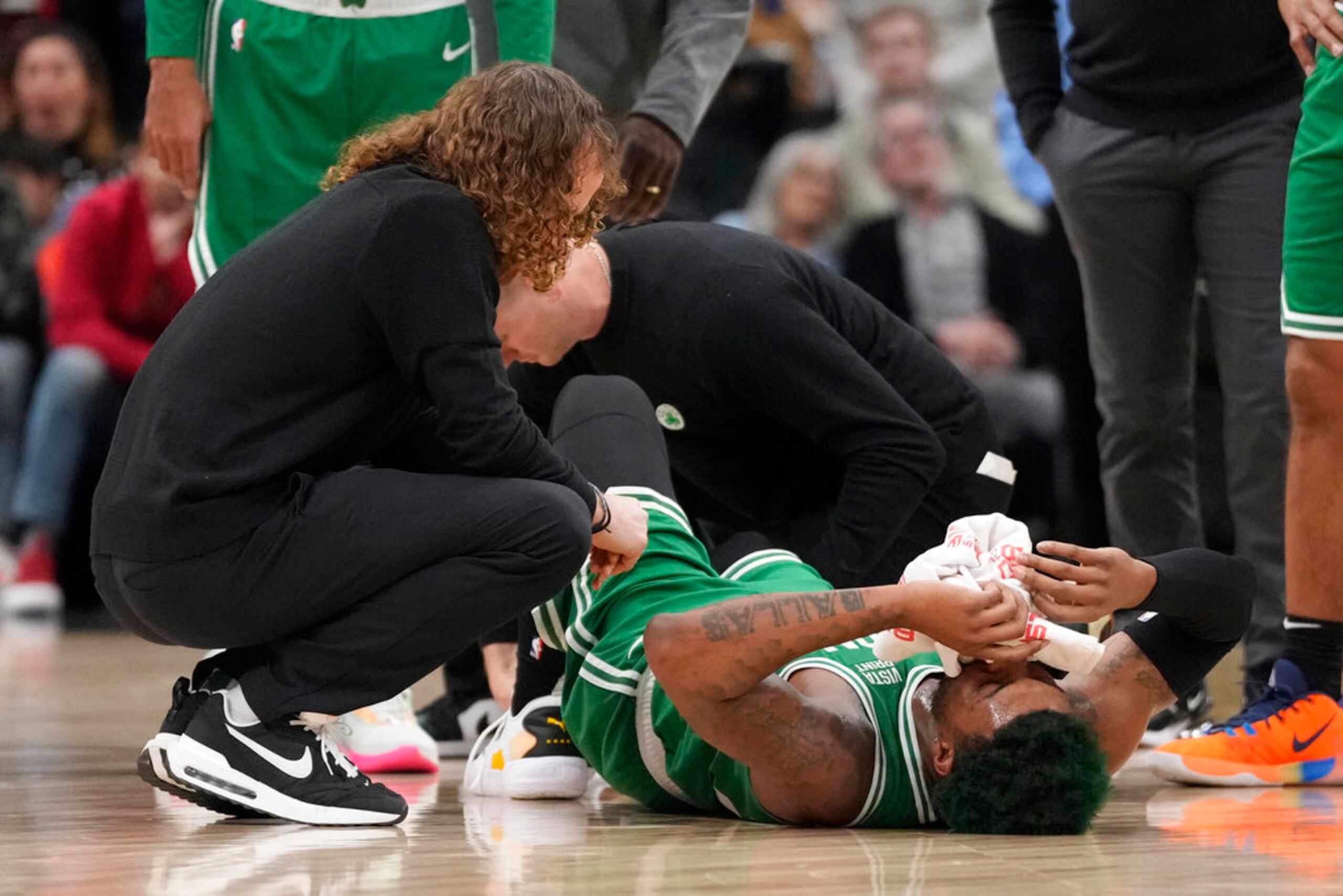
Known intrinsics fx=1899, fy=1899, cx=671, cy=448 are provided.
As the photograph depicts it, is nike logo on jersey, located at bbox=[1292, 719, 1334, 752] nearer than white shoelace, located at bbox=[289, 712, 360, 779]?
No

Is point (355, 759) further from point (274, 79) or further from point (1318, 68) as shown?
point (1318, 68)

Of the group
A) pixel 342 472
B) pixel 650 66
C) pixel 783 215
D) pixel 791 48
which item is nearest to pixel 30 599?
pixel 783 215

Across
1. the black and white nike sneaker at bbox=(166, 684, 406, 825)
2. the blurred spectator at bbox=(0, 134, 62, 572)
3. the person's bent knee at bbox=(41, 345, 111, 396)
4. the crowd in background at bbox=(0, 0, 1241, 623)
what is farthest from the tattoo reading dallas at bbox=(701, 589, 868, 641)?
the blurred spectator at bbox=(0, 134, 62, 572)

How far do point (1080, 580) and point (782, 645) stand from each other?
1.33ft

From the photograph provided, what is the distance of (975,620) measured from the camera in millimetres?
2193

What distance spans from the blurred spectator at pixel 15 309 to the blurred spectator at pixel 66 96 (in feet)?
0.30

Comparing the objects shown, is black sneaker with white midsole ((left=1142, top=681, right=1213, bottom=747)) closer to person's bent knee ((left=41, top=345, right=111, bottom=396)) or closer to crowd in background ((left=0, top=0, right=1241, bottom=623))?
crowd in background ((left=0, top=0, right=1241, bottom=623))

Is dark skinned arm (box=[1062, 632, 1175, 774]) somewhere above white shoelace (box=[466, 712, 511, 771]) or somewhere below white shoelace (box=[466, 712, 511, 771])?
above

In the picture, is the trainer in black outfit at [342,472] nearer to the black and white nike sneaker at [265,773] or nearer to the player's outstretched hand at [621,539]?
the black and white nike sneaker at [265,773]

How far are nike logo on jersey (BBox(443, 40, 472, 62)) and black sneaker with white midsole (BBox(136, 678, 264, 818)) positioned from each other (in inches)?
47.2

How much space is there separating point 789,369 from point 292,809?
3.42 feet

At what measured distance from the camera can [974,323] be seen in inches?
251

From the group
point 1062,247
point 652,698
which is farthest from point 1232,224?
point 1062,247

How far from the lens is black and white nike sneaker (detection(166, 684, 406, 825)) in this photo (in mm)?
2381
